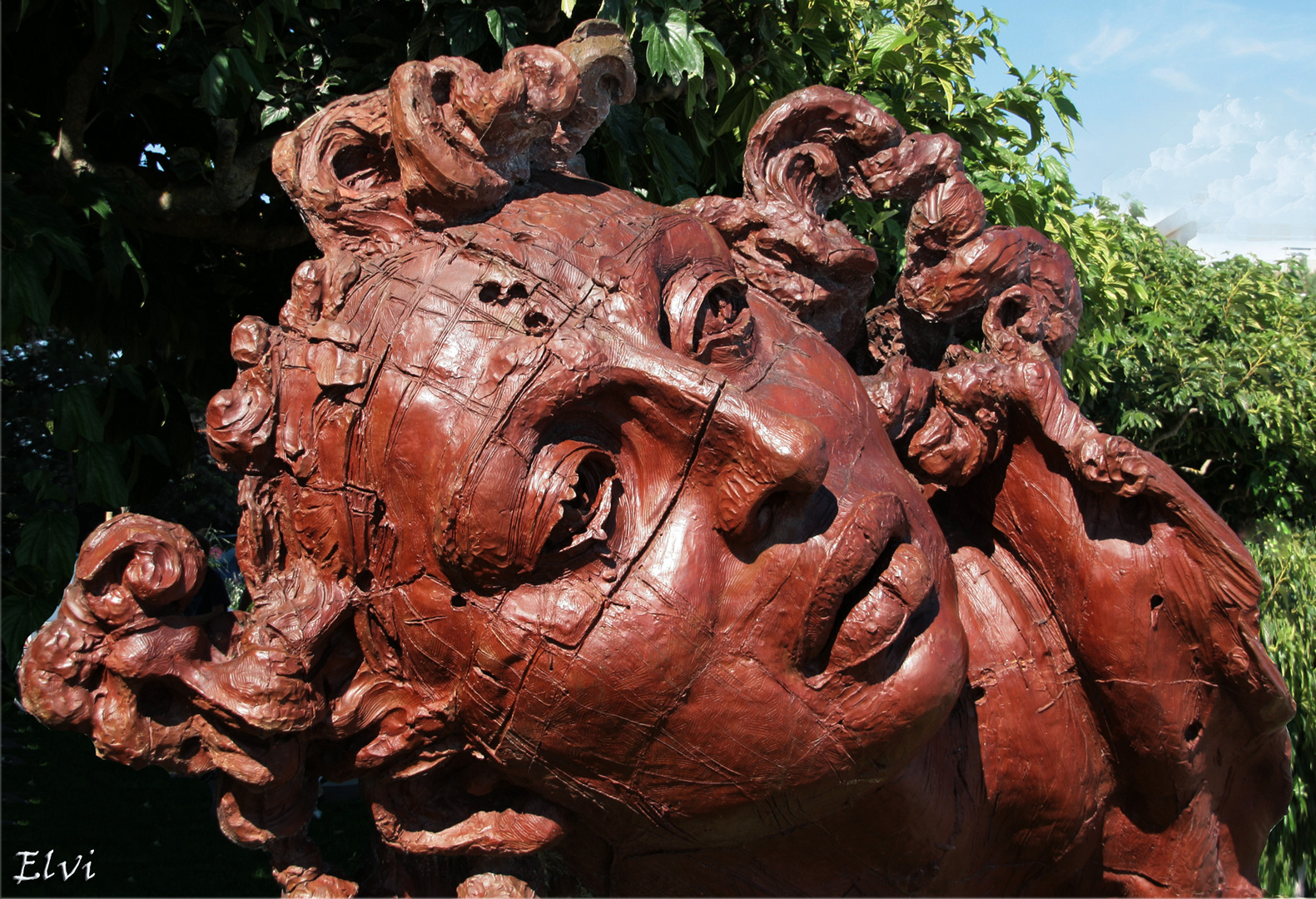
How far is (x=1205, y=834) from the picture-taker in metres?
2.55

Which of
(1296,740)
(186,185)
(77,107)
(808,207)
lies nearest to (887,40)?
(808,207)

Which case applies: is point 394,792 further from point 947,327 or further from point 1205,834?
point 1205,834

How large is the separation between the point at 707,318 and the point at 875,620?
61 cm

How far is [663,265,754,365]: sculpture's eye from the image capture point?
199cm

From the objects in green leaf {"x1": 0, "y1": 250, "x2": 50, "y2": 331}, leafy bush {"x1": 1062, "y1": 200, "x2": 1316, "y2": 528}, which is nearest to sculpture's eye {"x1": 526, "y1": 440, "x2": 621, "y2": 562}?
green leaf {"x1": 0, "y1": 250, "x2": 50, "y2": 331}

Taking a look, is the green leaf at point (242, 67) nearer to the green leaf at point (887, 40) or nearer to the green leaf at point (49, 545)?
the green leaf at point (49, 545)

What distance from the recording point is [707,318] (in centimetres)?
203

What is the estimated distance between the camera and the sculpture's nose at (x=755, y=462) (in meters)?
1.79

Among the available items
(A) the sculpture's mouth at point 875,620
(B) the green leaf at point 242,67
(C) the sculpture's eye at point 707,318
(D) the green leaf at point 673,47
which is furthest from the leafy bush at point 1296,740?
(B) the green leaf at point 242,67

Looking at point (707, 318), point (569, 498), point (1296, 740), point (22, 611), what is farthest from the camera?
point (1296, 740)

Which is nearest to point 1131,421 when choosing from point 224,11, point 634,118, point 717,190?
point 717,190

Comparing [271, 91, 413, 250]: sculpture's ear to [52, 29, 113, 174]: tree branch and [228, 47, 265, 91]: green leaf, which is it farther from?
[52, 29, 113, 174]: tree branch

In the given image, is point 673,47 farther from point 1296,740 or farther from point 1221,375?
point 1221,375

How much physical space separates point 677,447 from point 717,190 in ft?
8.76
